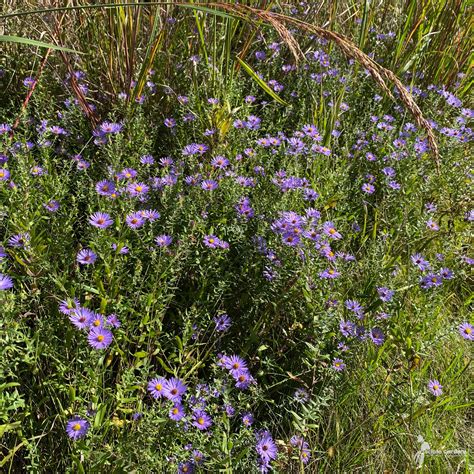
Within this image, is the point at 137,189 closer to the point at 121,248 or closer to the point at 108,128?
the point at 121,248

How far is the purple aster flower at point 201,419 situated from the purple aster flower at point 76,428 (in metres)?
0.31

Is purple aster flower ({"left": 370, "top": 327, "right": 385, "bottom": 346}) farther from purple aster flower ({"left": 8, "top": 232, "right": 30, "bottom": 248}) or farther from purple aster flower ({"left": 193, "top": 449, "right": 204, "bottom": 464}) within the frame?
purple aster flower ({"left": 8, "top": 232, "right": 30, "bottom": 248})

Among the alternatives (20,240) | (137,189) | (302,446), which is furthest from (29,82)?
(302,446)

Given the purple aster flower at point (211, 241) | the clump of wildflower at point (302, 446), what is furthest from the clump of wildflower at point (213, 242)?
the clump of wildflower at point (302, 446)

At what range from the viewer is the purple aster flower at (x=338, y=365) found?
1.78 meters

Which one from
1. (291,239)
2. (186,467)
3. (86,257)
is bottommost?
(186,467)

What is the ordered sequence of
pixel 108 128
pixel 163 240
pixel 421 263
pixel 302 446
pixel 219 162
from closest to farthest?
pixel 302 446
pixel 163 240
pixel 421 263
pixel 219 162
pixel 108 128

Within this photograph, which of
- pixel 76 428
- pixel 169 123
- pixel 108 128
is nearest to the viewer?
pixel 76 428

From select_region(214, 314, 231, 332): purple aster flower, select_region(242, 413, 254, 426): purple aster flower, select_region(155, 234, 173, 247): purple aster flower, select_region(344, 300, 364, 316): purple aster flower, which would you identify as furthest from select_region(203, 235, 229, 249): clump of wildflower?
select_region(242, 413, 254, 426): purple aster flower

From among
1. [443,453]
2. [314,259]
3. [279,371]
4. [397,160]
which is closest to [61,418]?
[279,371]

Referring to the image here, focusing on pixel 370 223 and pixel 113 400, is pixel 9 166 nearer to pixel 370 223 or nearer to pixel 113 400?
pixel 113 400

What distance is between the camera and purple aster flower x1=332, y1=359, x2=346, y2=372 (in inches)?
70.1

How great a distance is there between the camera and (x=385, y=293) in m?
1.91

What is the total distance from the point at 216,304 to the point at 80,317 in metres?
0.57
